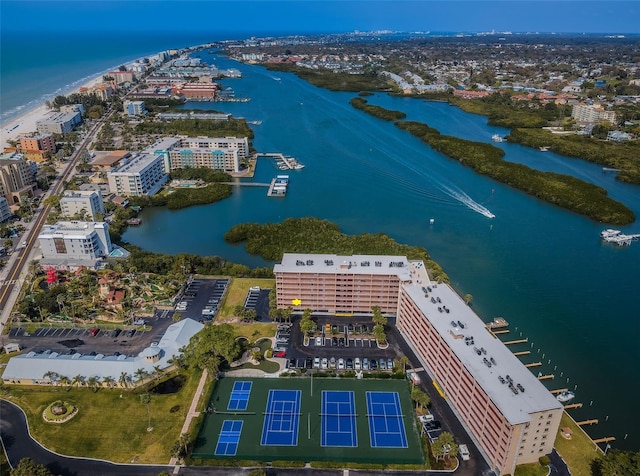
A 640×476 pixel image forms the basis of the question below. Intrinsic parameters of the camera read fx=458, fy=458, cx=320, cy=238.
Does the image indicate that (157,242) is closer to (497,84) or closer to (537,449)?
(537,449)

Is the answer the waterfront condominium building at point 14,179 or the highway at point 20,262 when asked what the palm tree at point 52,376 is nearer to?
the highway at point 20,262

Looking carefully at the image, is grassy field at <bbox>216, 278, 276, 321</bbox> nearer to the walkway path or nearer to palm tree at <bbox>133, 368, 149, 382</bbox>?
the walkway path

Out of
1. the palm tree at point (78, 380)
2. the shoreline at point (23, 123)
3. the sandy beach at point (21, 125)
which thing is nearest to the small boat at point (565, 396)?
the palm tree at point (78, 380)

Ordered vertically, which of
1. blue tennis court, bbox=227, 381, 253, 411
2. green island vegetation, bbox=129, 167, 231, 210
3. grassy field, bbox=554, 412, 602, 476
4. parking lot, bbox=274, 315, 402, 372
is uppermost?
green island vegetation, bbox=129, 167, 231, 210

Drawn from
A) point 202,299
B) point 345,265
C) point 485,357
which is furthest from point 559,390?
point 202,299

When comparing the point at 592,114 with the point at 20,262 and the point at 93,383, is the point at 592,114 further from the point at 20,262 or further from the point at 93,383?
the point at 20,262

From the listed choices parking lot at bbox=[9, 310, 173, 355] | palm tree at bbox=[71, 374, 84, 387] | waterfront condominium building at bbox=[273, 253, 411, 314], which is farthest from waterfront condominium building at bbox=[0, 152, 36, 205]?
waterfront condominium building at bbox=[273, 253, 411, 314]
